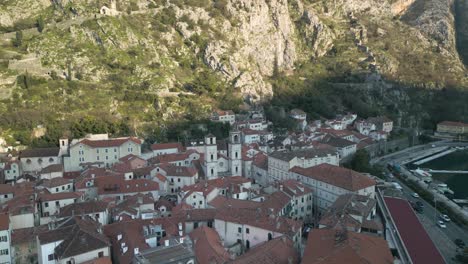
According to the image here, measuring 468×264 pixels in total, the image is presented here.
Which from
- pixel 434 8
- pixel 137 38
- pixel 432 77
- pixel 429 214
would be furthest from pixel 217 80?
pixel 434 8

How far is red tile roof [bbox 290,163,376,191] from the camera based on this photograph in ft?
118

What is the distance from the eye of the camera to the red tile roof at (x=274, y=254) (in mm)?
22922

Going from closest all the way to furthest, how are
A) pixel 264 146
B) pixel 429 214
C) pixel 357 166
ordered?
1. pixel 429 214
2. pixel 357 166
3. pixel 264 146

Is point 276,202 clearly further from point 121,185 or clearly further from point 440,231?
point 440,231

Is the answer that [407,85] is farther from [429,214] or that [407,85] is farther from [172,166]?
[172,166]

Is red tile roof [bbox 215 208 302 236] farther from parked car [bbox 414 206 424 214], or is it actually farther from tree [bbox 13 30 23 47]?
tree [bbox 13 30 23 47]

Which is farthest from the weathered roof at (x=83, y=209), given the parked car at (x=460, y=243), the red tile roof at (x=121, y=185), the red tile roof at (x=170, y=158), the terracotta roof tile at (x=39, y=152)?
the parked car at (x=460, y=243)

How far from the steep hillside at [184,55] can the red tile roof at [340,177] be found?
26.6 meters

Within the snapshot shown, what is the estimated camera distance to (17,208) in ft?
100

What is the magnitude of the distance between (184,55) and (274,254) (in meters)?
60.8

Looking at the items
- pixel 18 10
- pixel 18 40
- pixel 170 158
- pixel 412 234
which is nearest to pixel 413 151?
pixel 412 234

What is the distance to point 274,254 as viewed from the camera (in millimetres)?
23719

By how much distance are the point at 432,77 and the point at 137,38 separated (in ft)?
242

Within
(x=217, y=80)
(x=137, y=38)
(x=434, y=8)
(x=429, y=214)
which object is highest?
(x=434, y=8)
